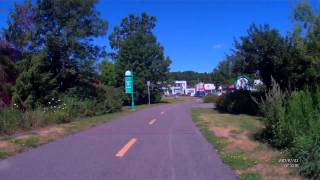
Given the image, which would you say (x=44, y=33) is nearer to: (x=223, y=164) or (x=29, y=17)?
(x=29, y=17)

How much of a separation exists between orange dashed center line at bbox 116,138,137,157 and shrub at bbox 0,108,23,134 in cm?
489

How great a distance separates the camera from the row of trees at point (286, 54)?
21.5 metres

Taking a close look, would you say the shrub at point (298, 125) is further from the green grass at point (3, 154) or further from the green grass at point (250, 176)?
the green grass at point (3, 154)

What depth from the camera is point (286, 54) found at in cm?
2528

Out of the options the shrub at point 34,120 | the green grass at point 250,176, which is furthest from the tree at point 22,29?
the green grass at point 250,176

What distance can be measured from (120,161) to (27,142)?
431cm

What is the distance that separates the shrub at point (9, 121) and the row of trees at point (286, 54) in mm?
11803

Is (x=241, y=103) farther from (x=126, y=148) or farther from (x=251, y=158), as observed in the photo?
(x=251, y=158)

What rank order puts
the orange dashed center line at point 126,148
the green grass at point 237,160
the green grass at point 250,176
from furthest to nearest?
1. the orange dashed center line at point 126,148
2. the green grass at point 237,160
3. the green grass at point 250,176

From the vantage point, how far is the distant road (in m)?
8.41

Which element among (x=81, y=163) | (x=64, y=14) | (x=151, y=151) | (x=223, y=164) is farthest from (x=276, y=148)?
(x=64, y=14)

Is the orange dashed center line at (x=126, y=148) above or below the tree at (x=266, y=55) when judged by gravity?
below

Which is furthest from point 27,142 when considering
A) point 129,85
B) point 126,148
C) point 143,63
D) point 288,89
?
point 143,63

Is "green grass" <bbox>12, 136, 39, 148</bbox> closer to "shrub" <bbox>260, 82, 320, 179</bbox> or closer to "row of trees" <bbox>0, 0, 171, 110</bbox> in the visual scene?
"shrub" <bbox>260, 82, 320, 179</bbox>
